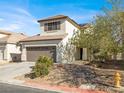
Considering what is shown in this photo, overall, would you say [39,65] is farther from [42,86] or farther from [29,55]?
[29,55]

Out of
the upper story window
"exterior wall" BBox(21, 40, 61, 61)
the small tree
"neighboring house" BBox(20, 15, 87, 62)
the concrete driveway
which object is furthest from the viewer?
the upper story window

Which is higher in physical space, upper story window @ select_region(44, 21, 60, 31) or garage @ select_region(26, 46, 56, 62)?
upper story window @ select_region(44, 21, 60, 31)

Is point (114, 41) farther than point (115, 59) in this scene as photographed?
No

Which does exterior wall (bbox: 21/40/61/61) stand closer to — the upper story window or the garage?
the garage

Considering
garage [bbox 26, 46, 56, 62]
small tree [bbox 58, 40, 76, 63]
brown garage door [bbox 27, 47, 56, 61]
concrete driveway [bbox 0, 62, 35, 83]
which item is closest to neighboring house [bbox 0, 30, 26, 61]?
garage [bbox 26, 46, 56, 62]

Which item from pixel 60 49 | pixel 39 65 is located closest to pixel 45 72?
pixel 39 65

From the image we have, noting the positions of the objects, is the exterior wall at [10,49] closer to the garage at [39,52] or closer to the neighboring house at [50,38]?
the neighboring house at [50,38]

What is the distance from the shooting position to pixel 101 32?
17.8 m

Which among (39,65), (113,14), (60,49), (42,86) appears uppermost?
(113,14)

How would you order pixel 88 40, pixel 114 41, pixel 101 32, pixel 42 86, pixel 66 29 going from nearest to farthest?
pixel 42 86 → pixel 114 41 → pixel 101 32 → pixel 88 40 → pixel 66 29

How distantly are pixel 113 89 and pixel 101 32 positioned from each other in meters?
5.94

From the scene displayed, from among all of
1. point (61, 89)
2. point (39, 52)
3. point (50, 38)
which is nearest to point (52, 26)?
point (50, 38)

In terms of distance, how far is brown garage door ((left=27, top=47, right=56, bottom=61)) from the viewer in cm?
2855

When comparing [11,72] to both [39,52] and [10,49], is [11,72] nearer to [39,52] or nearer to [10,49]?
[39,52]
